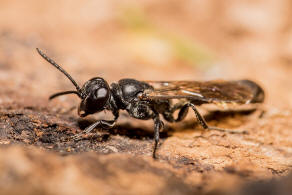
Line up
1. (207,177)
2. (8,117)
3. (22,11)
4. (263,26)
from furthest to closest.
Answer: (263,26) → (22,11) → (8,117) → (207,177)

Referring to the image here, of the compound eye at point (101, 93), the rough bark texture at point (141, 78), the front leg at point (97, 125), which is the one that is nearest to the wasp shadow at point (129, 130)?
the rough bark texture at point (141, 78)

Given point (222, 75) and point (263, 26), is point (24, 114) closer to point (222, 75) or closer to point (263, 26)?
point (222, 75)

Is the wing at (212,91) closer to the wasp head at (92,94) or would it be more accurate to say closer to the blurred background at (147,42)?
the wasp head at (92,94)

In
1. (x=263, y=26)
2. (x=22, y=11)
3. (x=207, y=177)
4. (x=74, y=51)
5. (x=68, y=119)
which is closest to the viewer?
(x=207, y=177)

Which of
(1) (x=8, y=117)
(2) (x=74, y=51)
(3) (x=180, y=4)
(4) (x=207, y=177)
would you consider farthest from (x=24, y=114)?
(3) (x=180, y=4)

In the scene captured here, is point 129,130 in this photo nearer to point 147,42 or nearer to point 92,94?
point 92,94

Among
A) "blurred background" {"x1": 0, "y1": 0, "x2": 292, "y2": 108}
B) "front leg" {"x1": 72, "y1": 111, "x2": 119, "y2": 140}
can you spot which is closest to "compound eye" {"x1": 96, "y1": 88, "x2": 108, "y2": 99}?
"front leg" {"x1": 72, "y1": 111, "x2": 119, "y2": 140}

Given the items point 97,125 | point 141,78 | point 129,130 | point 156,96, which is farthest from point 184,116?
point 141,78
